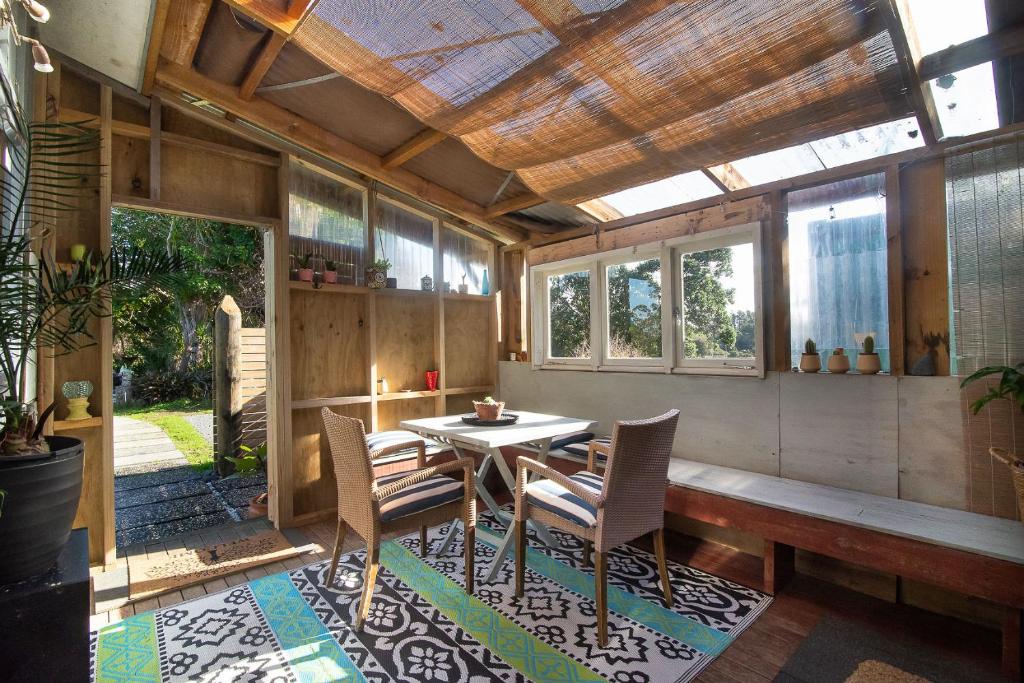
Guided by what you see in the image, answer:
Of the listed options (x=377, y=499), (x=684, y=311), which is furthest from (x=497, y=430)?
(x=684, y=311)

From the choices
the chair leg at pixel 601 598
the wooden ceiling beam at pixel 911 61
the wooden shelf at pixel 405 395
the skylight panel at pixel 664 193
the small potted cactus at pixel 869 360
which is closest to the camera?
the wooden ceiling beam at pixel 911 61

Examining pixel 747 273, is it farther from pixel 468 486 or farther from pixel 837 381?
pixel 468 486

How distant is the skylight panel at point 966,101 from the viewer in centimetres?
212

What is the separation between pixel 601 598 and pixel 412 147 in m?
2.89

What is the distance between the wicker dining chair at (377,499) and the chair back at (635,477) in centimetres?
77

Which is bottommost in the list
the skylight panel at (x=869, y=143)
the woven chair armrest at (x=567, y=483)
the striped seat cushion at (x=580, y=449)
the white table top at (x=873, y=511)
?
the white table top at (x=873, y=511)

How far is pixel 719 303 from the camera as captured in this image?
3.29m

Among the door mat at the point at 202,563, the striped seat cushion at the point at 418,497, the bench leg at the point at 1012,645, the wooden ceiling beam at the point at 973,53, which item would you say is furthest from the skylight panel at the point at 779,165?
the door mat at the point at 202,563

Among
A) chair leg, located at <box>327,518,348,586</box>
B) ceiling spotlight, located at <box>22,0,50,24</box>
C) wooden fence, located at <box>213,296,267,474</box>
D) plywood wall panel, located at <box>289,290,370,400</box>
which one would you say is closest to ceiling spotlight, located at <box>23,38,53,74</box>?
ceiling spotlight, located at <box>22,0,50,24</box>

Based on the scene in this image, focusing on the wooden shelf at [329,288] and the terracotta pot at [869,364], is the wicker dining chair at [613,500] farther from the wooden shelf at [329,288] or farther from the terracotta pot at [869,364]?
the wooden shelf at [329,288]

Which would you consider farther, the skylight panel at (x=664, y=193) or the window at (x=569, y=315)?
the window at (x=569, y=315)

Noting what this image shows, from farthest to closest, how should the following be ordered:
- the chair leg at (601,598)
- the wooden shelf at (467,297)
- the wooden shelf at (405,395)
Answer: the wooden shelf at (467,297) < the wooden shelf at (405,395) < the chair leg at (601,598)

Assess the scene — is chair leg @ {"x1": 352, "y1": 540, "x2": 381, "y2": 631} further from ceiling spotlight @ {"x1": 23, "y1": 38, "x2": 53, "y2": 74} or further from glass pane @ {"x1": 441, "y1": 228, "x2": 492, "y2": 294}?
glass pane @ {"x1": 441, "y1": 228, "x2": 492, "y2": 294}

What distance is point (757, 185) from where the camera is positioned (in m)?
3.07
